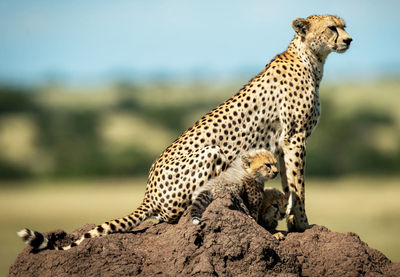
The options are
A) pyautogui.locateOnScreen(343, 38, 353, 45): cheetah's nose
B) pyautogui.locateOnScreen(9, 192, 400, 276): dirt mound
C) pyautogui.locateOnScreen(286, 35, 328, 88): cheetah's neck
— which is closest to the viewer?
pyautogui.locateOnScreen(9, 192, 400, 276): dirt mound

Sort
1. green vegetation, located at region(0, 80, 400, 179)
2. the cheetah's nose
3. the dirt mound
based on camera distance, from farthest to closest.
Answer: green vegetation, located at region(0, 80, 400, 179) → the cheetah's nose → the dirt mound

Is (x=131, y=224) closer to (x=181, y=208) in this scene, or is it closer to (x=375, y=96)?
(x=181, y=208)

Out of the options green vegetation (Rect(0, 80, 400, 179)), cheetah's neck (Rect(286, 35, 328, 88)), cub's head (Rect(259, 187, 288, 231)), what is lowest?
cub's head (Rect(259, 187, 288, 231))

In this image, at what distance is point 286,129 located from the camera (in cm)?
537

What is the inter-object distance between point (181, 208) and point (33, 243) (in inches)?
45.9

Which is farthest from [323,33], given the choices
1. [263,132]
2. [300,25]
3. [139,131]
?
[139,131]

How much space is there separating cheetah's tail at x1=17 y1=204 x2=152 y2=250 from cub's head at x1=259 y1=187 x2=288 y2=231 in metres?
0.98

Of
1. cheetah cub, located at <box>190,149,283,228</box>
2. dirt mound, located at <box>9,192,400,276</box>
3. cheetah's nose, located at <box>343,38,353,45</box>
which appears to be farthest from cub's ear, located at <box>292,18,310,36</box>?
dirt mound, located at <box>9,192,400,276</box>

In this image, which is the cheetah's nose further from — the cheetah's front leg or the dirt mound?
the dirt mound

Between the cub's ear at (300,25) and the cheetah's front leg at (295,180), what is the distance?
0.98 metres

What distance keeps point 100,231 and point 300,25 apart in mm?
2569

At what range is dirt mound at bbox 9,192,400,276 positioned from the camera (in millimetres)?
4332

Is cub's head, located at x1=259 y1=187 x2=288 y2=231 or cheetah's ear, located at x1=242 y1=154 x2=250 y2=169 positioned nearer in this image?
cheetah's ear, located at x1=242 y1=154 x2=250 y2=169

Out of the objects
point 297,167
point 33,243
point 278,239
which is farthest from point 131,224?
point 297,167
